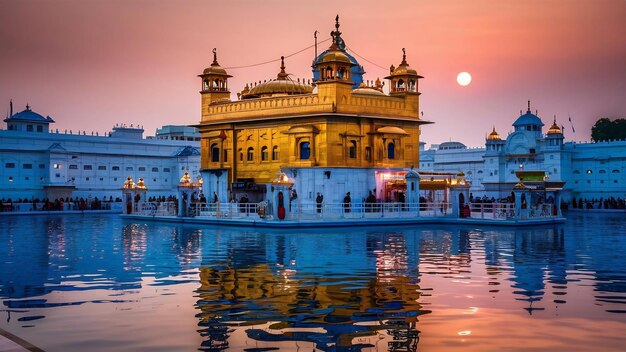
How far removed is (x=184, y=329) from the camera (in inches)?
395

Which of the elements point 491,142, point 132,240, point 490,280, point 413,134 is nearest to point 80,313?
point 490,280

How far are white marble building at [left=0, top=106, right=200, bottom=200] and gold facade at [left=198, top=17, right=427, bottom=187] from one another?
856 inches

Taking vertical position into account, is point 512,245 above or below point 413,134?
below

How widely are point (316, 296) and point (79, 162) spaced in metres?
57.3

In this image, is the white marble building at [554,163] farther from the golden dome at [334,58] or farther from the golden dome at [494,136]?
the golden dome at [334,58]

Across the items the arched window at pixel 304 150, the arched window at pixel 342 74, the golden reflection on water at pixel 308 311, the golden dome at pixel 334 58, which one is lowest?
the golden reflection on water at pixel 308 311

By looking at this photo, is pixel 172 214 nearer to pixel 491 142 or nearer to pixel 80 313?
pixel 80 313

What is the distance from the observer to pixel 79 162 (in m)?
66.1

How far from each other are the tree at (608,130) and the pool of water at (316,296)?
3014 inches

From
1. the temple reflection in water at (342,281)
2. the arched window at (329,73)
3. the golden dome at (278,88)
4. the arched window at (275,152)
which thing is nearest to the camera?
the temple reflection in water at (342,281)

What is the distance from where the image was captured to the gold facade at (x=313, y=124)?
1634 inches

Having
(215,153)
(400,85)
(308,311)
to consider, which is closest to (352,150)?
(400,85)

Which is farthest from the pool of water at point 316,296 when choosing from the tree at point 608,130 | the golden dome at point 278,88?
the tree at point 608,130

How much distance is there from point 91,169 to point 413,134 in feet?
110
